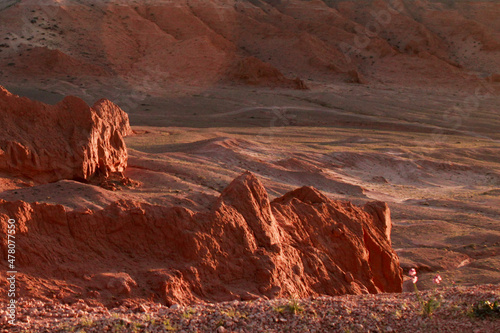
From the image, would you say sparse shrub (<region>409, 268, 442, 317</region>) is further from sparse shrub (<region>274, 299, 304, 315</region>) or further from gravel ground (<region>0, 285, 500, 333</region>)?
sparse shrub (<region>274, 299, 304, 315</region>)

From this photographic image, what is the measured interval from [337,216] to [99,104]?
8.11 metres

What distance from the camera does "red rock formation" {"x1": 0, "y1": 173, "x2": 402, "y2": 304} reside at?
17.0 feet

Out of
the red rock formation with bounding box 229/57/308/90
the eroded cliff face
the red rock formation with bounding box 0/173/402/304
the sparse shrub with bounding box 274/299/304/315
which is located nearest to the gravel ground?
the sparse shrub with bounding box 274/299/304/315

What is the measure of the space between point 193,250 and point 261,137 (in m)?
17.0

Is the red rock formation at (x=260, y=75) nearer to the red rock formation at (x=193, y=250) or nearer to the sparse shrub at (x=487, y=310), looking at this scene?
the red rock formation at (x=193, y=250)

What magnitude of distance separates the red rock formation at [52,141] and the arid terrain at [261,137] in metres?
0.05

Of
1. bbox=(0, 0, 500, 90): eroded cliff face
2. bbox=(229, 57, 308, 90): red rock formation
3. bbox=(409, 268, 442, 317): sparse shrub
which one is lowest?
bbox=(409, 268, 442, 317): sparse shrub

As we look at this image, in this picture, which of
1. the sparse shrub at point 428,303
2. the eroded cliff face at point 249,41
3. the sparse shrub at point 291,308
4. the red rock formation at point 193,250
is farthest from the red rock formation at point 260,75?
the sparse shrub at point 291,308

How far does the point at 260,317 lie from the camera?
14.5 ft

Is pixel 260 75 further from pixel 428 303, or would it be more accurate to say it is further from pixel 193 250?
pixel 428 303

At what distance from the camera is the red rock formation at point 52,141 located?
1057cm

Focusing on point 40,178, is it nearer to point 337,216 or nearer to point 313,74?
point 337,216

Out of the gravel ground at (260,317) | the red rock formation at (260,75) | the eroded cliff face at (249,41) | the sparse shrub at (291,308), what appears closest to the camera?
the gravel ground at (260,317)

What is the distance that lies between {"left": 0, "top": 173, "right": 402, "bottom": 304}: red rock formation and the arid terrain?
0.02 metres
